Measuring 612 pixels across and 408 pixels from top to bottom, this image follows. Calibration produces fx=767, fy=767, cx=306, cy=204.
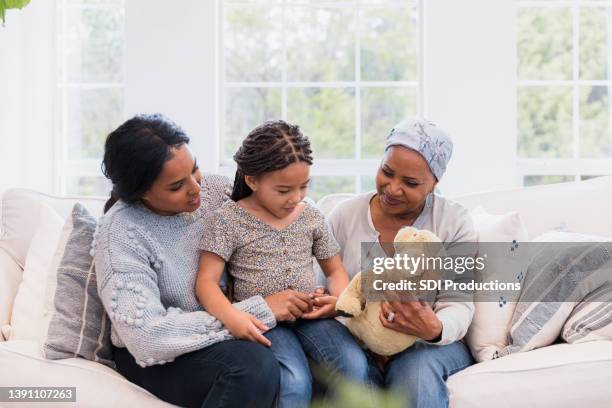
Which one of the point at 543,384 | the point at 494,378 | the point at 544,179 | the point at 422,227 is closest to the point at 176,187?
the point at 422,227

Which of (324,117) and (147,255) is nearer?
(147,255)

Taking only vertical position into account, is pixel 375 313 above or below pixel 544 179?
below

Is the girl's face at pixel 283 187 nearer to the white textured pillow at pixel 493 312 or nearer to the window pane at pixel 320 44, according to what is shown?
the white textured pillow at pixel 493 312

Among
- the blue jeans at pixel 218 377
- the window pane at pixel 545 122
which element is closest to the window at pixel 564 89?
the window pane at pixel 545 122

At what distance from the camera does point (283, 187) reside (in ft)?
6.94

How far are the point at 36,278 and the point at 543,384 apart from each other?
1593mm

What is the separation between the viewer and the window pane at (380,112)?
3742mm

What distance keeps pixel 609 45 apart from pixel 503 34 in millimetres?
583

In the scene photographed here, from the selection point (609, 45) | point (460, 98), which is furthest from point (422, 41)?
point (609, 45)

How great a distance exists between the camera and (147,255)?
2.08 meters

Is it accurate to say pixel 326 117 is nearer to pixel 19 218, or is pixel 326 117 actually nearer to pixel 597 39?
pixel 597 39

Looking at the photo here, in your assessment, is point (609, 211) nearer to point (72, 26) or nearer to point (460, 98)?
point (460, 98)

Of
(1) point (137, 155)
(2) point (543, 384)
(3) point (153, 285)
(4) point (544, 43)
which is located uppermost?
(4) point (544, 43)

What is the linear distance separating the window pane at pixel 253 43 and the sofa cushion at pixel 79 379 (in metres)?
2.02
